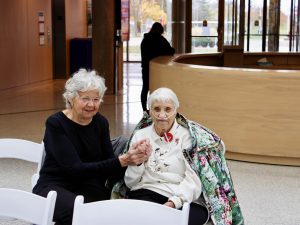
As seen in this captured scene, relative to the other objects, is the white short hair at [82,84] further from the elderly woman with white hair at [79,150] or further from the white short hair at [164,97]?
the white short hair at [164,97]

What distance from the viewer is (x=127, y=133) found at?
807 centimetres

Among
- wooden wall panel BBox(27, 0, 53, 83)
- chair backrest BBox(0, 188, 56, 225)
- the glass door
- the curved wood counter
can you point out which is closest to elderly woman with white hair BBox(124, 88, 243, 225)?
chair backrest BBox(0, 188, 56, 225)

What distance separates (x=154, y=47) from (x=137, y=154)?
21.5ft

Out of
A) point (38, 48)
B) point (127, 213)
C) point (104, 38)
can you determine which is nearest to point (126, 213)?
point (127, 213)

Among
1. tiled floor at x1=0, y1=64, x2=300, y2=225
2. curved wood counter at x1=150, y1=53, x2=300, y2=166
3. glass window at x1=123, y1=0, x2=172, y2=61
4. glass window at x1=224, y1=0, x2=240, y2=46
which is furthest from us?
glass window at x1=123, y1=0, x2=172, y2=61

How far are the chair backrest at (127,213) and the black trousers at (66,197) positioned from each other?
2.41ft

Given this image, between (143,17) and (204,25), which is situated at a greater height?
(143,17)

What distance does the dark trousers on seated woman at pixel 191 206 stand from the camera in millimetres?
3168

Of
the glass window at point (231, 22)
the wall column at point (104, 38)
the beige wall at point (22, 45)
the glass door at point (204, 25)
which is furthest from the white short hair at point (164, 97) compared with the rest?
the glass door at point (204, 25)

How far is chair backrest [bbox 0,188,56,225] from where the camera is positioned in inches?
101

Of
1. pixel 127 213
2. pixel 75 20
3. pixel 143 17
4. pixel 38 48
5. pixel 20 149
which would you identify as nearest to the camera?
pixel 127 213

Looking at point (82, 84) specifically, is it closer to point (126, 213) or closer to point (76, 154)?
point (76, 154)

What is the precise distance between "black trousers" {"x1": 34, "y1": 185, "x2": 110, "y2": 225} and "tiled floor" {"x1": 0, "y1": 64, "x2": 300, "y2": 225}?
134 cm

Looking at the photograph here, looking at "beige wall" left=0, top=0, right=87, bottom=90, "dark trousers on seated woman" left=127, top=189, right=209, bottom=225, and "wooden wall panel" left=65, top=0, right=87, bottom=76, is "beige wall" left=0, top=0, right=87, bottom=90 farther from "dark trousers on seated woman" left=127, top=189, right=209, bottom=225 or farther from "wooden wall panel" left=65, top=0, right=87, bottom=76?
"dark trousers on seated woman" left=127, top=189, right=209, bottom=225
